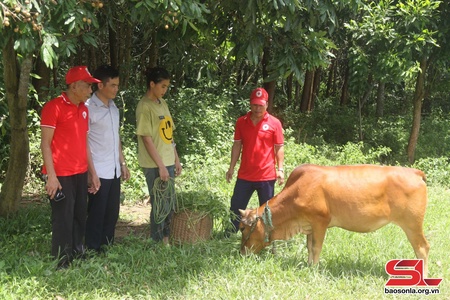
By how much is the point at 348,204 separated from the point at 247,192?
128 centimetres

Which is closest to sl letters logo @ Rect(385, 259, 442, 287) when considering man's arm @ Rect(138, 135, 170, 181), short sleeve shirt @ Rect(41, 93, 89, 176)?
man's arm @ Rect(138, 135, 170, 181)

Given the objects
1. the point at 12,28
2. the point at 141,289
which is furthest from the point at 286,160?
the point at 12,28

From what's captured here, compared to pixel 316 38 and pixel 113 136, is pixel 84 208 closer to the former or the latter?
pixel 113 136

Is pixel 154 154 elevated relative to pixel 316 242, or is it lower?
elevated

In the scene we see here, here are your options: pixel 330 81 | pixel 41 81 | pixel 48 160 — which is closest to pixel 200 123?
pixel 41 81

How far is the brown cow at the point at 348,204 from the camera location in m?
4.63

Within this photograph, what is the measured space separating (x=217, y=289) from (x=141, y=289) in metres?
0.66

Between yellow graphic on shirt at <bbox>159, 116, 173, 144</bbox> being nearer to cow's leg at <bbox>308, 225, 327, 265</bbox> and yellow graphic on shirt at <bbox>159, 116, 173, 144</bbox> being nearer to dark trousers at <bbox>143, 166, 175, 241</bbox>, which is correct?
dark trousers at <bbox>143, 166, 175, 241</bbox>

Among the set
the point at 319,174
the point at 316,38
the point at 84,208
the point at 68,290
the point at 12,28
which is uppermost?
the point at 316,38

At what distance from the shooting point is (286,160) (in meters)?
9.57

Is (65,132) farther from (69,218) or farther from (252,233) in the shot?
(252,233)

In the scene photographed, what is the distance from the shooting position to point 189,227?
5227 mm

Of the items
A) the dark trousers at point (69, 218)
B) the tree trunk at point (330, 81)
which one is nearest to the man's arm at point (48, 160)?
the dark trousers at point (69, 218)

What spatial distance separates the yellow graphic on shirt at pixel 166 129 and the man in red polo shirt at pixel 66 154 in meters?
0.78
